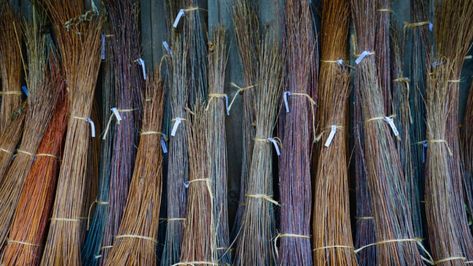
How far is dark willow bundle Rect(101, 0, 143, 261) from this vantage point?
8.79ft

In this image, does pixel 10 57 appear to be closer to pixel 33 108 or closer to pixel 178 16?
pixel 33 108

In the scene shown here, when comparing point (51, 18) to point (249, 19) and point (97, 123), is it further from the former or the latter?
point (249, 19)

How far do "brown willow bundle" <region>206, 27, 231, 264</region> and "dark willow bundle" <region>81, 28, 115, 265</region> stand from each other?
467 mm

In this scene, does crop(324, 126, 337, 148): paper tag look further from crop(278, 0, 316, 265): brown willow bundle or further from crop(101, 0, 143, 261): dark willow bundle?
Result: crop(101, 0, 143, 261): dark willow bundle

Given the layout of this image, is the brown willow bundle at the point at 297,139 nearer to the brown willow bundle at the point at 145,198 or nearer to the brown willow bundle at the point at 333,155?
the brown willow bundle at the point at 333,155

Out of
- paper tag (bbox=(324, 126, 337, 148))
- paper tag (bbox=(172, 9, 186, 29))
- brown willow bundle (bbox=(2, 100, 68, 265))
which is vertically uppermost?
paper tag (bbox=(172, 9, 186, 29))

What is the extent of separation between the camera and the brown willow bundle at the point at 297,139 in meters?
2.46

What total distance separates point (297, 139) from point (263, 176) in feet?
0.62

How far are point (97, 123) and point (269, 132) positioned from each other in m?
0.76

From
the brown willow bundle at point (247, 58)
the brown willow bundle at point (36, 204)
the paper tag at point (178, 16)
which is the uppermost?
the paper tag at point (178, 16)

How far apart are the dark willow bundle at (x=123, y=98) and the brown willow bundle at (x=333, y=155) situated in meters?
0.75

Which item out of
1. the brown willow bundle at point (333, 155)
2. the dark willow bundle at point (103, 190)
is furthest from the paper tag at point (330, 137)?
the dark willow bundle at point (103, 190)

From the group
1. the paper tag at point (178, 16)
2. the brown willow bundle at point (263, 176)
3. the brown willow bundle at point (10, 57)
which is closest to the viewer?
the brown willow bundle at point (263, 176)

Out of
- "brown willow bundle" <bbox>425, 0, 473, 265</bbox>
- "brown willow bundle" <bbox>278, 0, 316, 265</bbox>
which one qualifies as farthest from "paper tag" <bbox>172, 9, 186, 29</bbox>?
"brown willow bundle" <bbox>425, 0, 473, 265</bbox>
